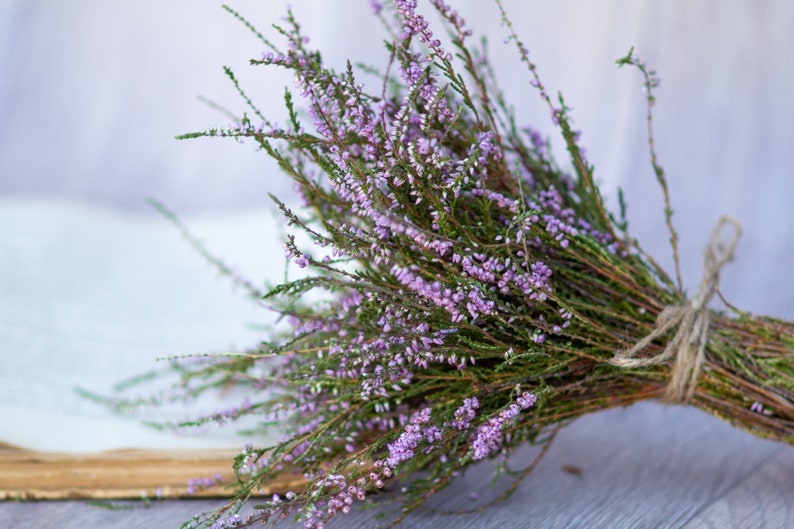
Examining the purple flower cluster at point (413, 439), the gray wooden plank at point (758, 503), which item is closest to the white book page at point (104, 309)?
the purple flower cluster at point (413, 439)

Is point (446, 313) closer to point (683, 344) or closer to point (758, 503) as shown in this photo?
point (683, 344)

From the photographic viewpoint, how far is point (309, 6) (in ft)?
7.63

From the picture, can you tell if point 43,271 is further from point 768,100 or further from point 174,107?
point 768,100

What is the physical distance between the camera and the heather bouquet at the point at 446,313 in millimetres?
703

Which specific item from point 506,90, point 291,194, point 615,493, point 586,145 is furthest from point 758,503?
point 291,194

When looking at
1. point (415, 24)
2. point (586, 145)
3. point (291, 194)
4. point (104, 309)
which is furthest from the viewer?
point (291, 194)

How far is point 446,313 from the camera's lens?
73cm

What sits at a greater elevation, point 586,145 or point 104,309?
point 586,145

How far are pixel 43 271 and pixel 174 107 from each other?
1132mm

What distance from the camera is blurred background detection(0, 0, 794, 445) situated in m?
1.40

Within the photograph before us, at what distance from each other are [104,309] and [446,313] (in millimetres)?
851

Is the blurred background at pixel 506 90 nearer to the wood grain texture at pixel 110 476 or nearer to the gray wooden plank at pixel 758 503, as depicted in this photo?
the gray wooden plank at pixel 758 503

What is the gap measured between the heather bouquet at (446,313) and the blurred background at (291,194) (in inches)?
20.5

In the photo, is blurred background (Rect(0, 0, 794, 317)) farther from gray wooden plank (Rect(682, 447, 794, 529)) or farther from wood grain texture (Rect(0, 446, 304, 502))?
wood grain texture (Rect(0, 446, 304, 502))
